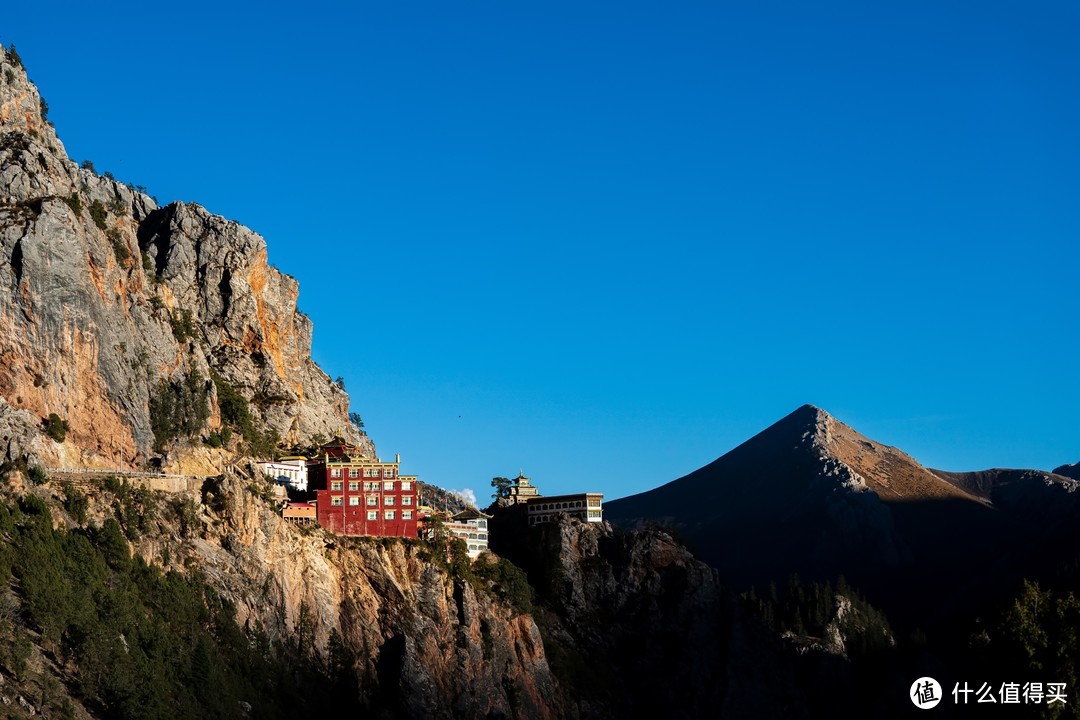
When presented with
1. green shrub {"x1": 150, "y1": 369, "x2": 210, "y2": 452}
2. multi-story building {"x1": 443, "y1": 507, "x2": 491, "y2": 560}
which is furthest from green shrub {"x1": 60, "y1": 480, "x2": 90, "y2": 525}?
multi-story building {"x1": 443, "y1": 507, "x2": 491, "y2": 560}

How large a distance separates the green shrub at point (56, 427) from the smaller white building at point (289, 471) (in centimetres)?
2762

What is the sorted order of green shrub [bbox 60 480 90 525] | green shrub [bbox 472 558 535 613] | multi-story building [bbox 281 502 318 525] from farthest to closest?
A: green shrub [bbox 472 558 535 613]
multi-story building [bbox 281 502 318 525]
green shrub [bbox 60 480 90 525]

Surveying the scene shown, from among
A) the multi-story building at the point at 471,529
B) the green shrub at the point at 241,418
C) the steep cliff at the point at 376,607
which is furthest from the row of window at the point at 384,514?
the green shrub at the point at 241,418

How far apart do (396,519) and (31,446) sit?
1862 inches

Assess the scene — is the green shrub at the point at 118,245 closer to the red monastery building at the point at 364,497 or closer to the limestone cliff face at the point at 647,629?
the red monastery building at the point at 364,497

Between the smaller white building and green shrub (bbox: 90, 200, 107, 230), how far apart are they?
33704 mm

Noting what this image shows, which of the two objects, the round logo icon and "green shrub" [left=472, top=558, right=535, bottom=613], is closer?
the round logo icon

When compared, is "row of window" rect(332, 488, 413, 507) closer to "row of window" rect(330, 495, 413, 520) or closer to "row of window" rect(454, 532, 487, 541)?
"row of window" rect(330, 495, 413, 520)

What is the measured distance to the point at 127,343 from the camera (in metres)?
168

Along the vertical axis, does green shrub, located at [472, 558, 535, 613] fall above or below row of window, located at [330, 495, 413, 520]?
below

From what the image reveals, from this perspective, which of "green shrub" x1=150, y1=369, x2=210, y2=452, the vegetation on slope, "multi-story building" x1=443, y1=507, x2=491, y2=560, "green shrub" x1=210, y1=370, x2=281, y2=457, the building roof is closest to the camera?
the vegetation on slope

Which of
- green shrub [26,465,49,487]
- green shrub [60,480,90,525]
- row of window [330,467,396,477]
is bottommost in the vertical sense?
green shrub [60,480,90,525]

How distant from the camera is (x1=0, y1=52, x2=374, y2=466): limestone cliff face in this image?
15500cm

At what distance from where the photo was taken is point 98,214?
177m
